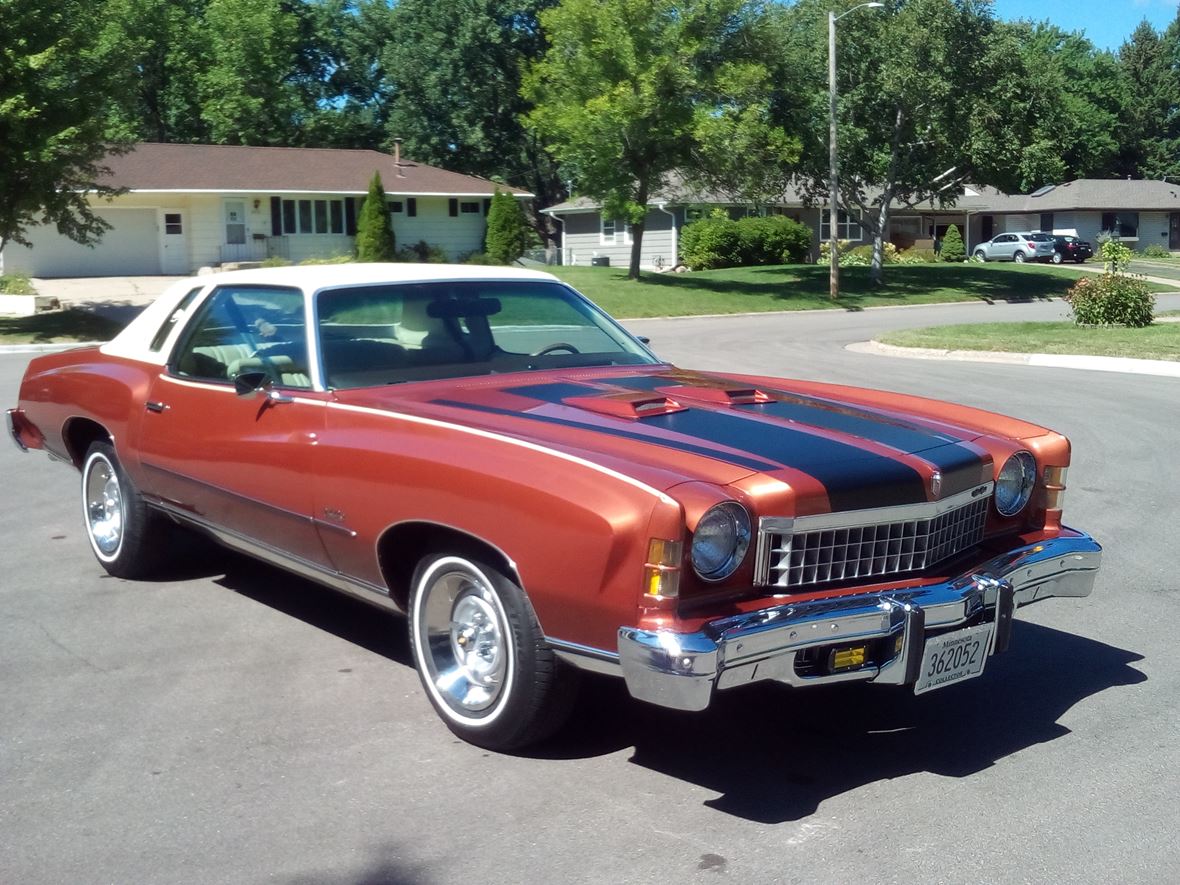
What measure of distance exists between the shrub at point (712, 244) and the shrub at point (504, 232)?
329 inches

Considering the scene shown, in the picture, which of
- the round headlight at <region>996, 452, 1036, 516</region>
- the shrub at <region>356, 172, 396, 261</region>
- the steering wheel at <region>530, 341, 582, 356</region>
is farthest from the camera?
the shrub at <region>356, 172, 396, 261</region>

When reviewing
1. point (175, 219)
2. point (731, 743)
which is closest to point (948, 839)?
point (731, 743)

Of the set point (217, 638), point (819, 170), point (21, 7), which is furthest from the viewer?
point (819, 170)

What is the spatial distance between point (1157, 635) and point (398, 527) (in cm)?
367

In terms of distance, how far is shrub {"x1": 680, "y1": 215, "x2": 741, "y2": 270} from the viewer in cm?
4947

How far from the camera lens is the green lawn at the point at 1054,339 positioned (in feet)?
65.7

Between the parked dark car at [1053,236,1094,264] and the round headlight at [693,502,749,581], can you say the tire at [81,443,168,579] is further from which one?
the parked dark car at [1053,236,1094,264]

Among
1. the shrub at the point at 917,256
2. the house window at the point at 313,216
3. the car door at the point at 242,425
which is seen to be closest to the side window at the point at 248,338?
the car door at the point at 242,425

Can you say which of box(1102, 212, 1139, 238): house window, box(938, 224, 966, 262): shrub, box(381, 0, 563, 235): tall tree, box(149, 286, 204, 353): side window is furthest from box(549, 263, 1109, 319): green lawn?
box(149, 286, 204, 353): side window

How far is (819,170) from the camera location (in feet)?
135

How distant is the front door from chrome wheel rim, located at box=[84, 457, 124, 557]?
3734cm

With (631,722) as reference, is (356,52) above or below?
above

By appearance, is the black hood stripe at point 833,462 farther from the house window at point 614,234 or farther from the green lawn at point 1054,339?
the house window at point 614,234

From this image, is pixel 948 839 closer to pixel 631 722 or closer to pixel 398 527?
pixel 631 722
